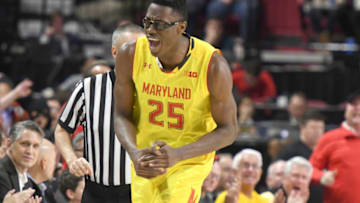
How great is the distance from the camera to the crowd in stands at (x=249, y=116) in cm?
611

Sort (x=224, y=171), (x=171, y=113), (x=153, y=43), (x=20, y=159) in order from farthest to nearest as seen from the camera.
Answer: (x=224, y=171) < (x=20, y=159) < (x=171, y=113) < (x=153, y=43)

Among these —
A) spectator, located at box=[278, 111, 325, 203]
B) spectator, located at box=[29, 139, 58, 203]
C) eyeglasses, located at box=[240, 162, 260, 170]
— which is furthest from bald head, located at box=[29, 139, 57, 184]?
spectator, located at box=[278, 111, 325, 203]

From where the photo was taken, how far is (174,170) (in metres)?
4.00

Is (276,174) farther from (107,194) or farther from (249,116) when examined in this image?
(107,194)

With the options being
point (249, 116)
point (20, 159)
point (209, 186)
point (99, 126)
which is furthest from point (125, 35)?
point (249, 116)

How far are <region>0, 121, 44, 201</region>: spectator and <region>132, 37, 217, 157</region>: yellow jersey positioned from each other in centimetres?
175

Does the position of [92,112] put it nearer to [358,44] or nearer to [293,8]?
[293,8]

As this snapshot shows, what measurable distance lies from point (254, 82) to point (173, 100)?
679cm

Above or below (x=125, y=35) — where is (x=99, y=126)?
below

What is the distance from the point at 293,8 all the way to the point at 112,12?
13.9ft

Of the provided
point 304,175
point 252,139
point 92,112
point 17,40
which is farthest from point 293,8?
point 92,112

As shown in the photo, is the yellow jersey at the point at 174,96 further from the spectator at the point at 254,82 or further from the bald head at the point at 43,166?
the spectator at the point at 254,82

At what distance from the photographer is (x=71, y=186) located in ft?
19.7

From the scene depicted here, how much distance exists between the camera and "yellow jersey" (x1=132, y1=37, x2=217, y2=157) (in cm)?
397
